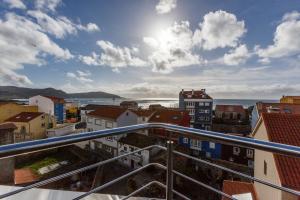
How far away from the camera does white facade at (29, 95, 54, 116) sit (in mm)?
31406

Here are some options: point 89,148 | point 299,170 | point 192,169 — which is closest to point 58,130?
point 89,148

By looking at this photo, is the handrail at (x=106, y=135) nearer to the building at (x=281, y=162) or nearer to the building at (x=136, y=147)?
the building at (x=281, y=162)

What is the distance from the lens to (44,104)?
104ft

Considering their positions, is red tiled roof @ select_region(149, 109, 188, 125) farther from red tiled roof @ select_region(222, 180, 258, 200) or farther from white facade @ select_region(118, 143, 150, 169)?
red tiled roof @ select_region(222, 180, 258, 200)

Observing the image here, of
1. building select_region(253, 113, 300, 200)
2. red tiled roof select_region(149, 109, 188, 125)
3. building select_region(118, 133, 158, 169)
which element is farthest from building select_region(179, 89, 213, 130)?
building select_region(253, 113, 300, 200)

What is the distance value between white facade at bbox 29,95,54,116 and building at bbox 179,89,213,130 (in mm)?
20906

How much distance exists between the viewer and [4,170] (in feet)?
8.76

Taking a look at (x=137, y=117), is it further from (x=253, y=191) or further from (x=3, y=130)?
(x=253, y=191)

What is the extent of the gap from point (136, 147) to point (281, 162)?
12.4 metres

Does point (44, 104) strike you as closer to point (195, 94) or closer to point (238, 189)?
point (195, 94)

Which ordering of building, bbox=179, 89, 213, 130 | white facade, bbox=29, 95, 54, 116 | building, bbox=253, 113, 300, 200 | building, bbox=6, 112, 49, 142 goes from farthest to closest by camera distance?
white facade, bbox=29, 95, 54, 116 → building, bbox=179, 89, 213, 130 → building, bbox=6, 112, 49, 142 → building, bbox=253, 113, 300, 200

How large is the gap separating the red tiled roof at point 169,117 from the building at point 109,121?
229 cm

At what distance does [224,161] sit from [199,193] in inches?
204

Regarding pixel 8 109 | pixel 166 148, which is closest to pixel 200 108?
pixel 8 109
